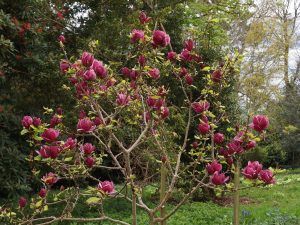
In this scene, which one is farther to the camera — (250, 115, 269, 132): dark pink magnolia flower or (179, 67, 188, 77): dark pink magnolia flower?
(179, 67, 188, 77): dark pink magnolia flower

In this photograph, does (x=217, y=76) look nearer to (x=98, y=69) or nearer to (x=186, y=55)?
(x=186, y=55)

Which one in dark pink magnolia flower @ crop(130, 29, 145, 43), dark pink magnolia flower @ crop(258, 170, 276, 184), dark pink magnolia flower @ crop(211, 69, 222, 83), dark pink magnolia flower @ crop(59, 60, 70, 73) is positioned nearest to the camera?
dark pink magnolia flower @ crop(258, 170, 276, 184)

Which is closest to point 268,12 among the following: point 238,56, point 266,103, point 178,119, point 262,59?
point 262,59

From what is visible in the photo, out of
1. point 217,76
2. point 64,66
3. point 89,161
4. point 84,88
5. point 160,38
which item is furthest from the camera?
point 217,76

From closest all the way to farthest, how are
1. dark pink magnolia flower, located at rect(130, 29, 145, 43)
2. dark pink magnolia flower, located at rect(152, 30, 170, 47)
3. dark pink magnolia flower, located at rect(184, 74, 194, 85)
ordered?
dark pink magnolia flower, located at rect(152, 30, 170, 47), dark pink magnolia flower, located at rect(130, 29, 145, 43), dark pink magnolia flower, located at rect(184, 74, 194, 85)

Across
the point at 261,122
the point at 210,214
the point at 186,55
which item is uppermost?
the point at 186,55

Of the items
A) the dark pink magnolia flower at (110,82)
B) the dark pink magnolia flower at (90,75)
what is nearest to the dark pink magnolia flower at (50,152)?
the dark pink magnolia flower at (90,75)

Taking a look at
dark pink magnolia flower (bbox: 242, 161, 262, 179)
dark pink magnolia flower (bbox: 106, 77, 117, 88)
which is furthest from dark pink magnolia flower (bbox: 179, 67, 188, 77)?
dark pink magnolia flower (bbox: 242, 161, 262, 179)

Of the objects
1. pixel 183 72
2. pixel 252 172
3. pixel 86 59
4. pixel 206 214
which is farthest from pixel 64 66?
pixel 206 214

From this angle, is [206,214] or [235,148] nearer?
[235,148]

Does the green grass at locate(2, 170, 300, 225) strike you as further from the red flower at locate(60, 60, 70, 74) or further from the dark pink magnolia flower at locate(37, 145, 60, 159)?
the dark pink magnolia flower at locate(37, 145, 60, 159)

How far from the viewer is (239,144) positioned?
224 cm

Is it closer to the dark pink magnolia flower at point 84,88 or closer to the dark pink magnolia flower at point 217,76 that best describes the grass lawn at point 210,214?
the dark pink magnolia flower at point 217,76

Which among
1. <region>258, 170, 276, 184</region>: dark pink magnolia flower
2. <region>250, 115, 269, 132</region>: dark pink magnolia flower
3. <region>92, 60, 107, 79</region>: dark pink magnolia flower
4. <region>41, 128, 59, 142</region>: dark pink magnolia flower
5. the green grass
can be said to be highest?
<region>92, 60, 107, 79</region>: dark pink magnolia flower
